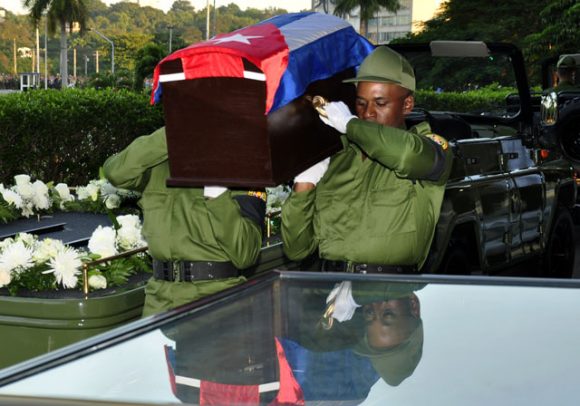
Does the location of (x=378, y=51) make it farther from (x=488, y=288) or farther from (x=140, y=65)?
(x=140, y=65)

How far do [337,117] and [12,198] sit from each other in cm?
240

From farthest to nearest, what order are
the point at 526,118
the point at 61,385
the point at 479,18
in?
the point at 479,18 < the point at 526,118 < the point at 61,385

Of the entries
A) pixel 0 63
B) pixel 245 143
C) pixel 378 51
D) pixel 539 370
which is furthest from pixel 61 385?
pixel 0 63

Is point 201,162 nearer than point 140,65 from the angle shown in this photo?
Yes

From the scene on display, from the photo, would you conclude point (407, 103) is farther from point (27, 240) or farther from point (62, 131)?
point (62, 131)

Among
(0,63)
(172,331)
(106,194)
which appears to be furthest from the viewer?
(0,63)

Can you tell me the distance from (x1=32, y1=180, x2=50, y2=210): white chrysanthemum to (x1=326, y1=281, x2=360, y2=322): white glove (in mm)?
3311

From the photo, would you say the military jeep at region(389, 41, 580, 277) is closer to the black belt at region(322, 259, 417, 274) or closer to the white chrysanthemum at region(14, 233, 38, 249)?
the black belt at region(322, 259, 417, 274)

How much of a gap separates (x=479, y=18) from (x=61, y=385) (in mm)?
62316

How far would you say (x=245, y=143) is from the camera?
3621mm

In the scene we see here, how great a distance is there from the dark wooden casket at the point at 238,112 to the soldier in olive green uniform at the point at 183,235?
26cm

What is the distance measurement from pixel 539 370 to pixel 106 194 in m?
4.31

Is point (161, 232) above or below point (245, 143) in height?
below

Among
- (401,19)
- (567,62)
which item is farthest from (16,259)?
(401,19)
